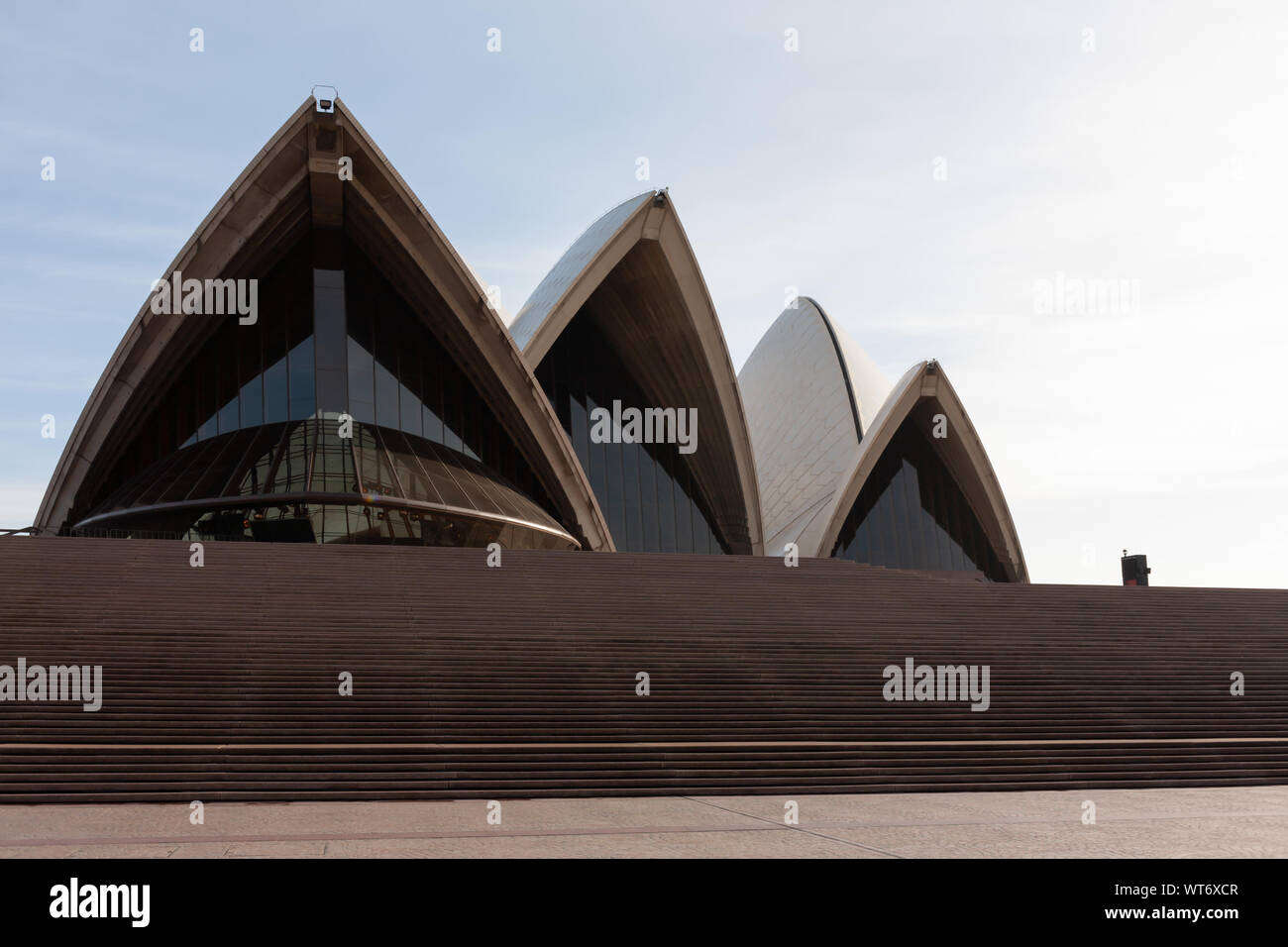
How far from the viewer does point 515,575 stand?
544 inches

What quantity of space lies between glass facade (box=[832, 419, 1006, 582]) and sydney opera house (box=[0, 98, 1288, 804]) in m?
0.12

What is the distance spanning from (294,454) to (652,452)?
1035 cm

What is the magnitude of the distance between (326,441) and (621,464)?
867cm

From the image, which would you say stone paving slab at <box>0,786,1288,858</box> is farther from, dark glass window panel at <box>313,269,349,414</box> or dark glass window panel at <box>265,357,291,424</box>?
dark glass window panel at <box>313,269,349,414</box>

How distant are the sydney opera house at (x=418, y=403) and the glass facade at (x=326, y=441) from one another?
1.9 inches

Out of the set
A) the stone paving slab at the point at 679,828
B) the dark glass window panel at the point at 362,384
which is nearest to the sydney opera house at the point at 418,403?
the dark glass window panel at the point at 362,384

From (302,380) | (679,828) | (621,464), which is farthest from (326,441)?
(679,828)

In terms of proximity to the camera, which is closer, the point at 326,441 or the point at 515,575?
the point at 515,575

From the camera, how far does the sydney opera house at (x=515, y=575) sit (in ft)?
27.4

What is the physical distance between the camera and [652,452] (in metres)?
28.6

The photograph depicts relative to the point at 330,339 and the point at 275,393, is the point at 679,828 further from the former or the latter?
the point at 330,339
